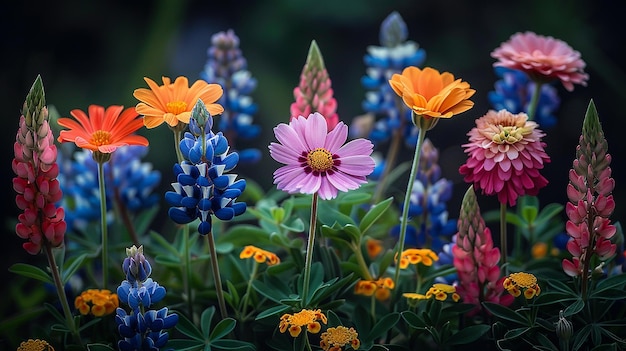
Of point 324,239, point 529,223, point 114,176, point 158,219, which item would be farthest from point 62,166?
point 529,223

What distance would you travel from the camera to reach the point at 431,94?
850 mm

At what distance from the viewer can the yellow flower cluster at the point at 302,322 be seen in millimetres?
775

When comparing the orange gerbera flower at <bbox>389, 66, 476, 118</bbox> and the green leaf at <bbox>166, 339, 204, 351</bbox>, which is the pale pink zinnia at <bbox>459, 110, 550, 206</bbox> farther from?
the green leaf at <bbox>166, 339, 204, 351</bbox>

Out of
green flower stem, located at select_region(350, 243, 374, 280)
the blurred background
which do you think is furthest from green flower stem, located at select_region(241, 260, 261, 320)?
the blurred background

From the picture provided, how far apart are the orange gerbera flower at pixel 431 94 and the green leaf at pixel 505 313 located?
230 mm

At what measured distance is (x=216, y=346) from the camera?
32.8 inches

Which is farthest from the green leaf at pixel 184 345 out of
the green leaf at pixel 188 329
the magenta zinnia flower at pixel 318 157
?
the magenta zinnia flower at pixel 318 157

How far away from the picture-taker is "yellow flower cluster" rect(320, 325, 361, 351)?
2.59 feet

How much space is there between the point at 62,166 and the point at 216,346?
491 millimetres

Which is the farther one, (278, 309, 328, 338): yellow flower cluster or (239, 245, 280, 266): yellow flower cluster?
(239, 245, 280, 266): yellow flower cluster

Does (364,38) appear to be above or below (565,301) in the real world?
above

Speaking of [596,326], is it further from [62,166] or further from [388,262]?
[62,166]

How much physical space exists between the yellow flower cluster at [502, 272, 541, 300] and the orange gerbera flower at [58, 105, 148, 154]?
0.44 m

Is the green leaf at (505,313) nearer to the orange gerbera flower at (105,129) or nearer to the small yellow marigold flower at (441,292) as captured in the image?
the small yellow marigold flower at (441,292)
